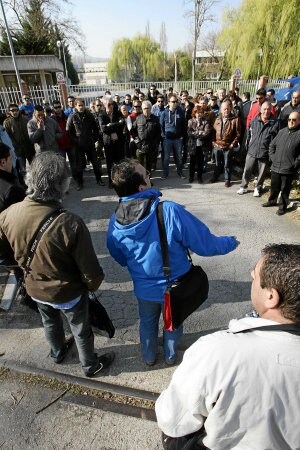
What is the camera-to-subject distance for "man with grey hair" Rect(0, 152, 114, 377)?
191cm

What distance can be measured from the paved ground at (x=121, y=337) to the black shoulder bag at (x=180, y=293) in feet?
2.27

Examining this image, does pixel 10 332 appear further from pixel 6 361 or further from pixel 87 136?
pixel 87 136

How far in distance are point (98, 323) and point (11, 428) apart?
37.7 inches

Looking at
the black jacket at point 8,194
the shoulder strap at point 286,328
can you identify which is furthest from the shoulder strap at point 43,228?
the shoulder strap at point 286,328

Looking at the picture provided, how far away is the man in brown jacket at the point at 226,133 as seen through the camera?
6.28m

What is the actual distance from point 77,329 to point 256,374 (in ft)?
5.64

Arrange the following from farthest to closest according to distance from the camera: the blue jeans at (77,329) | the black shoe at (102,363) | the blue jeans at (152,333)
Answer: the black shoe at (102,363), the blue jeans at (152,333), the blue jeans at (77,329)

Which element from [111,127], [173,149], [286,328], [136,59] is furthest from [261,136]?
[136,59]

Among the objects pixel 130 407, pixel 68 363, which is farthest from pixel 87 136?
pixel 130 407

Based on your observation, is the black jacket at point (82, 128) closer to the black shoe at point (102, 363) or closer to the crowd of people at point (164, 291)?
the crowd of people at point (164, 291)

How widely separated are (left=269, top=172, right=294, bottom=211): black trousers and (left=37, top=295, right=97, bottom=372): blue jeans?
431 cm

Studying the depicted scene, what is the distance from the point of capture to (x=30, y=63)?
2181cm

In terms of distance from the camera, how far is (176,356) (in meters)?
2.63

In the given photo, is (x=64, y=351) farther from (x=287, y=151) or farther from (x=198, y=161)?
(x=198, y=161)
